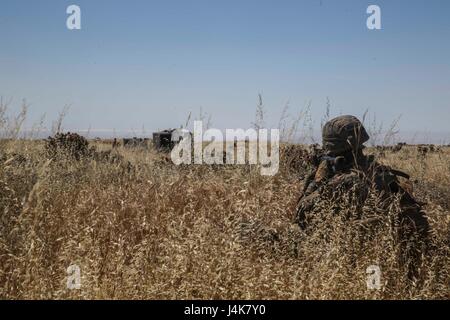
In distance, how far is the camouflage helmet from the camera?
3.62 metres

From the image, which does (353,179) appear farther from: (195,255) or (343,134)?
(195,255)

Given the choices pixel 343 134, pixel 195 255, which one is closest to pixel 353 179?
pixel 343 134

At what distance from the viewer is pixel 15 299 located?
245cm

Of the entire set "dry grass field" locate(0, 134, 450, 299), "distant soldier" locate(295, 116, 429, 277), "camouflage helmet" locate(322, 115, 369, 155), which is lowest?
"dry grass field" locate(0, 134, 450, 299)

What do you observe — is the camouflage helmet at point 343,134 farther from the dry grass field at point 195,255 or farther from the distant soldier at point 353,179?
the dry grass field at point 195,255

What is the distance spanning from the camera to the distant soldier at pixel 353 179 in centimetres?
337

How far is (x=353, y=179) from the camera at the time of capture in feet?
11.3

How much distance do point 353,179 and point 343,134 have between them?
16.6 inches

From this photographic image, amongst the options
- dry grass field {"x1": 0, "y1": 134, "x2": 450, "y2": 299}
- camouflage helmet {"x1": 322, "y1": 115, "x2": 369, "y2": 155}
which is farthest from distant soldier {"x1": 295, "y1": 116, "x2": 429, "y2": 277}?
dry grass field {"x1": 0, "y1": 134, "x2": 450, "y2": 299}

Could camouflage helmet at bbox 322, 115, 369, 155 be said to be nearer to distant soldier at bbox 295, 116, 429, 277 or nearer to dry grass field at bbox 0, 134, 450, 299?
distant soldier at bbox 295, 116, 429, 277

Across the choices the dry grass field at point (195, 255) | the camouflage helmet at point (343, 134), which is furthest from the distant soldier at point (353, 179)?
the dry grass field at point (195, 255)

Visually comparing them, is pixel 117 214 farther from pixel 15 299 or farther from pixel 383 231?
pixel 383 231
